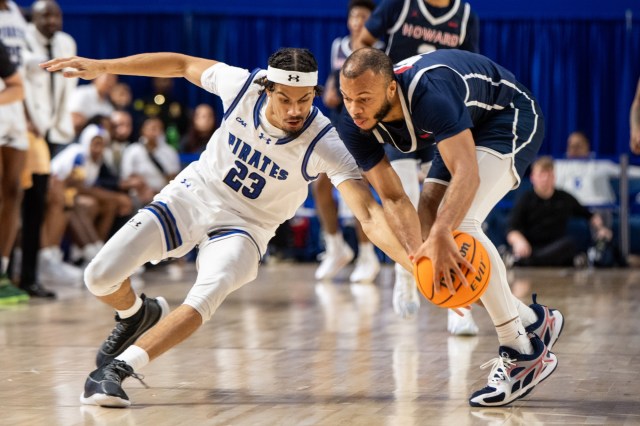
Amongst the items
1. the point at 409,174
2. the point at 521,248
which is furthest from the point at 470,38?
the point at 521,248

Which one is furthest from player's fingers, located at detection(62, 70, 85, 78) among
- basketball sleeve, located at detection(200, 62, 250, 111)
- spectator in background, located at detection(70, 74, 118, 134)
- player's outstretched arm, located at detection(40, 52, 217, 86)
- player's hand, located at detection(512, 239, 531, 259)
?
spectator in background, located at detection(70, 74, 118, 134)

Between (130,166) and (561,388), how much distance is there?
7.42m

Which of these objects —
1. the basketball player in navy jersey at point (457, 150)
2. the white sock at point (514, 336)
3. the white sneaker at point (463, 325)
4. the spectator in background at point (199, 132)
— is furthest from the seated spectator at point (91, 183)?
the white sock at point (514, 336)

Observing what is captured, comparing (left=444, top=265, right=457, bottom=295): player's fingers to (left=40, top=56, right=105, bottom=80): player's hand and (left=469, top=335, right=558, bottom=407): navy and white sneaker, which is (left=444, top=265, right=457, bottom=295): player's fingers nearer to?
(left=469, top=335, right=558, bottom=407): navy and white sneaker

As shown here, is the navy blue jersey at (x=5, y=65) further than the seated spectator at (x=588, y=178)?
No

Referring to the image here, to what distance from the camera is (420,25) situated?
6.71 meters

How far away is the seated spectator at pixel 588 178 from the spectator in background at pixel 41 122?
5431mm

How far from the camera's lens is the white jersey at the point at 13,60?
773cm

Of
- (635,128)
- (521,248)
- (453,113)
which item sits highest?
(453,113)

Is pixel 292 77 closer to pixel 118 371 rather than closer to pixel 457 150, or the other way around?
pixel 457 150

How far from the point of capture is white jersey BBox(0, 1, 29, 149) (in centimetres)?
773

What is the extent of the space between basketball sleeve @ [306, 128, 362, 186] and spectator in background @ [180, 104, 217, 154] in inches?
307

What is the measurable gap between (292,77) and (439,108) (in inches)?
28.7

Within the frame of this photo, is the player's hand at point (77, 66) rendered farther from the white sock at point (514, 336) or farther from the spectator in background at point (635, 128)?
the spectator in background at point (635, 128)
